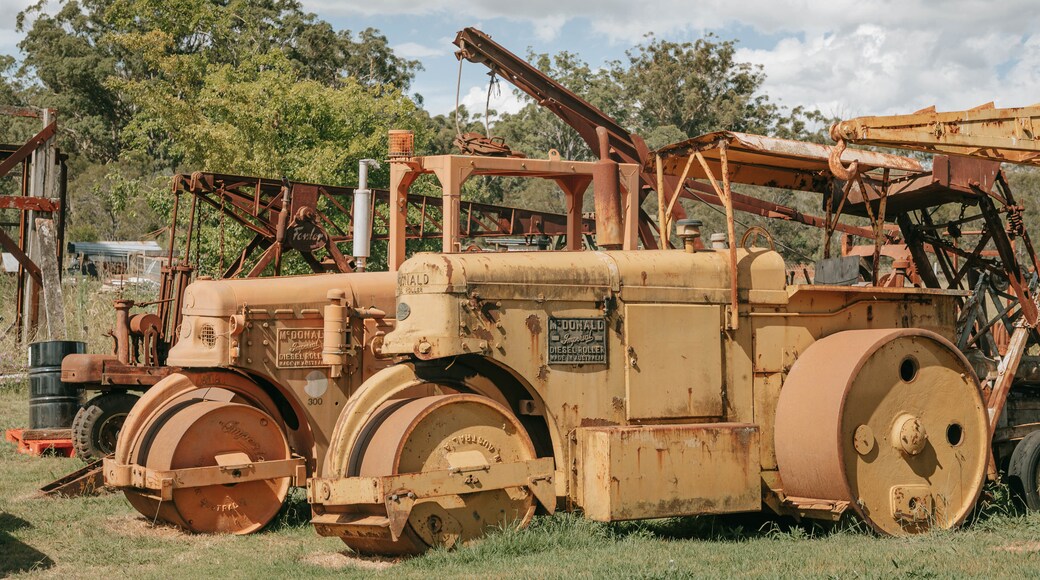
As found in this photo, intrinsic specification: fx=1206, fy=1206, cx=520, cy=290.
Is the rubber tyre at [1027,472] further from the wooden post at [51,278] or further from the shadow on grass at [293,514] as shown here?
the wooden post at [51,278]

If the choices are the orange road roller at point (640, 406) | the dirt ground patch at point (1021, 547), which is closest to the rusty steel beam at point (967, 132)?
the orange road roller at point (640, 406)

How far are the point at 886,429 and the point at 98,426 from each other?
8.74m

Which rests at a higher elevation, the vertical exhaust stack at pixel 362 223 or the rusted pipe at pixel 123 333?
the vertical exhaust stack at pixel 362 223

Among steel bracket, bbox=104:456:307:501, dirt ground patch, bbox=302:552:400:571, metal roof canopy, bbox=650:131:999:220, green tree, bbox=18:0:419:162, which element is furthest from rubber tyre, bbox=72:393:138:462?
green tree, bbox=18:0:419:162

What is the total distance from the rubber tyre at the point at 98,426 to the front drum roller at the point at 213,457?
367cm

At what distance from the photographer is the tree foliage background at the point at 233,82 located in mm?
36812

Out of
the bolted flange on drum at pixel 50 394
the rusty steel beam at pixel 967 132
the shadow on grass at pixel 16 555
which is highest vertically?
the rusty steel beam at pixel 967 132

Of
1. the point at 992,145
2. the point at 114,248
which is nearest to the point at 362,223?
the point at 992,145

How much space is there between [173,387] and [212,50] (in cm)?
3674

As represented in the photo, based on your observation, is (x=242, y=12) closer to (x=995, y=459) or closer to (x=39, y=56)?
(x=39, y=56)

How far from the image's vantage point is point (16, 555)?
8.64 meters

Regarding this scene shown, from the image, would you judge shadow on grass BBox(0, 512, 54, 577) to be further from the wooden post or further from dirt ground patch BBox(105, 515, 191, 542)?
the wooden post

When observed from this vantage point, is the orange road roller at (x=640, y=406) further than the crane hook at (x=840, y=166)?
No

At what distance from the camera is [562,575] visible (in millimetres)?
6859
